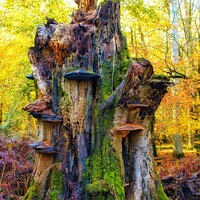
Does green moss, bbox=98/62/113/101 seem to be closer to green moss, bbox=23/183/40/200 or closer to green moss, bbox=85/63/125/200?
green moss, bbox=85/63/125/200

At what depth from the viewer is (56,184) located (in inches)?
156

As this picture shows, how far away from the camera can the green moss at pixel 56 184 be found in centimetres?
391

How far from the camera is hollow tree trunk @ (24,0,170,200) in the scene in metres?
3.82

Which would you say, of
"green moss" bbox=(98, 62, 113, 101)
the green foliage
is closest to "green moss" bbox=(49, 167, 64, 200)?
"green moss" bbox=(98, 62, 113, 101)

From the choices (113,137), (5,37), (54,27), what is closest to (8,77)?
(5,37)

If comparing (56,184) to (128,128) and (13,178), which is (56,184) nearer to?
(128,128)

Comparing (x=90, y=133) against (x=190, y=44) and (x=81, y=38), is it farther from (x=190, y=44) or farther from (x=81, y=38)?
(x=190, y=44)

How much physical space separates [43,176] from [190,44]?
11261 millimetres

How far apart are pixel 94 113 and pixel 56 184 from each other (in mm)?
1189

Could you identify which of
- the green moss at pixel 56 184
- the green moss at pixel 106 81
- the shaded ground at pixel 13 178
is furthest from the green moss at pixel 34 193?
the green moss at pixel 106 81

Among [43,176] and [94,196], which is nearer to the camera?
[94,196]

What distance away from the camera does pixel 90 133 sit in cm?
394

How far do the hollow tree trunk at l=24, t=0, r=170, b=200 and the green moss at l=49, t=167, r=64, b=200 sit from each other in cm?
1

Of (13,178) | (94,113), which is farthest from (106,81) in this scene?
(13,178)
